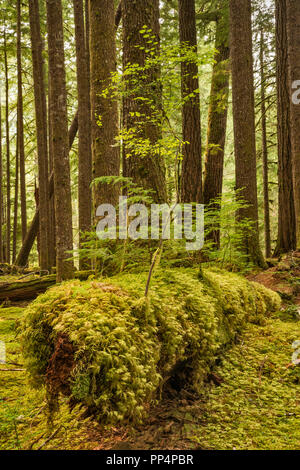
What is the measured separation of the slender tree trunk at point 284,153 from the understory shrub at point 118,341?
6.91 m

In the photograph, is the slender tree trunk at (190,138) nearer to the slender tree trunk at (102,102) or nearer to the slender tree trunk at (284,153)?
the slender tree trunk at (102,102)

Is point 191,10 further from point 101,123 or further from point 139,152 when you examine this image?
point 139,152

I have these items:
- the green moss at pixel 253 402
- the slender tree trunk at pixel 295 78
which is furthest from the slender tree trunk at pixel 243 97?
the green moss at pixel 253 402

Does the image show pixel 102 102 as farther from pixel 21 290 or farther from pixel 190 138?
pixel 21 290

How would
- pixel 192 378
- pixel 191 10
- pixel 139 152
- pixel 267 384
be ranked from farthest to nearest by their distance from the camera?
1. pixel 191 10
2. pixel 139 152
3. pixel 267 384
4. pixel 192 378

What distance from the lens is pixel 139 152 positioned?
190 inches

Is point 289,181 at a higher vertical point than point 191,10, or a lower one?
lower

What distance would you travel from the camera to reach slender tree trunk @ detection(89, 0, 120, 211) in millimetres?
6387

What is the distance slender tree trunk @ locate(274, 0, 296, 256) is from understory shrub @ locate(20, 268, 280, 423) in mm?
6908

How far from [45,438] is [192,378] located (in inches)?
52.7

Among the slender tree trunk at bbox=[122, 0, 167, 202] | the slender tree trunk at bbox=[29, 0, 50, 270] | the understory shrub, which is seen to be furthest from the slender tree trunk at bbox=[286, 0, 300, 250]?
the slender tree trunk at bbox=[29, 0, 50, 270]

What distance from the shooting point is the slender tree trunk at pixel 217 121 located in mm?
9906
